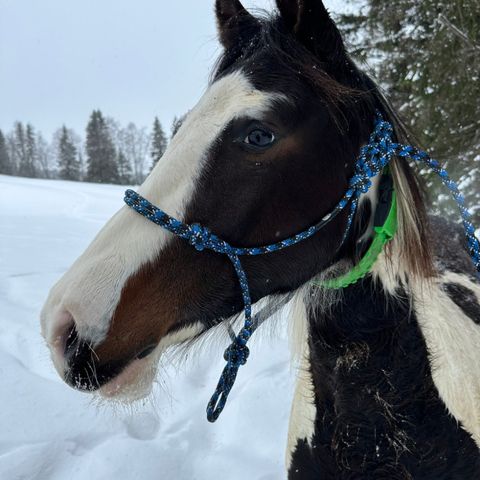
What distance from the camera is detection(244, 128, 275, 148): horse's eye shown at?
130 centimetres

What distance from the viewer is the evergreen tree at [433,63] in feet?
18.5

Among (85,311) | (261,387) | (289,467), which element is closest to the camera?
(85,311)

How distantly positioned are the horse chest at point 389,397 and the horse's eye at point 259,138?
2.28 feet

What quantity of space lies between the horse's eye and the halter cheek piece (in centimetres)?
30

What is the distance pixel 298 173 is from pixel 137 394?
2.74 feet

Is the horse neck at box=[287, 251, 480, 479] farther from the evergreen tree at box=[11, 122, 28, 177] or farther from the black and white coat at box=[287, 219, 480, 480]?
the evergreen tree at box=[11, 122, 28, 177]

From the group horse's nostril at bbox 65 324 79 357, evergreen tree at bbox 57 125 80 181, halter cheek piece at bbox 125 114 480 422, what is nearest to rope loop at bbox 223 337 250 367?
halter cheek piece at bbox 125 114 480 422

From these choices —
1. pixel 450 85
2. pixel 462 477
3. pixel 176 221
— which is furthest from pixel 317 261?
pixel 450 85

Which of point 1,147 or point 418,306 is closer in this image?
point 418,306

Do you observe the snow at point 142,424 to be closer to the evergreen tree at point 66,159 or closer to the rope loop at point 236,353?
the rope loop at point 236,353

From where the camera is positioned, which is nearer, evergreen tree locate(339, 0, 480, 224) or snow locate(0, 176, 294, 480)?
snow locate(0, 176, 294, 480)

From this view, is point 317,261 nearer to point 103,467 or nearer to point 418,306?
point 418,306

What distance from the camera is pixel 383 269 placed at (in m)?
1.67

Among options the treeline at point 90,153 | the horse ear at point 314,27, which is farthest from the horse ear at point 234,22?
the treeline at point 90,153
